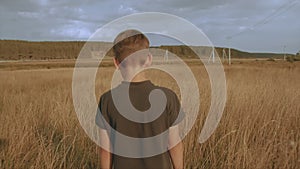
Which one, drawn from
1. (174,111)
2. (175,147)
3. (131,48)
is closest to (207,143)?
(175,147)

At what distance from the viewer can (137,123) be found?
164 centimetres

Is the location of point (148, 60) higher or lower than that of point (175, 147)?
higher

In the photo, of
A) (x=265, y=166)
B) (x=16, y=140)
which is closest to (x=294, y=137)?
(x=265, y=166)

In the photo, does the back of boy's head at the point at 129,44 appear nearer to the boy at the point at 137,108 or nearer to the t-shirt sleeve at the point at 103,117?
the boy at the point at 137,108

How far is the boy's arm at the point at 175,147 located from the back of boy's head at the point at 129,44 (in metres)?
0.47

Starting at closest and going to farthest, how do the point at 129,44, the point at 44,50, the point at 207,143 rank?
the point at 129,44
the point at 207,143
the point at 44,50

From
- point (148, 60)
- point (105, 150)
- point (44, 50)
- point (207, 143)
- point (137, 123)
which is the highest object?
point (44, 50)

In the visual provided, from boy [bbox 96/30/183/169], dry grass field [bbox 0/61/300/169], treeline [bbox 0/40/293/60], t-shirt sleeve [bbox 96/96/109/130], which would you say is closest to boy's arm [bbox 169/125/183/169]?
boy [bbox 96/30/183/169]

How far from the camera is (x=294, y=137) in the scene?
133 inches

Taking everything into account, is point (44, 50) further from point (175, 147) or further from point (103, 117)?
point (175, 147)

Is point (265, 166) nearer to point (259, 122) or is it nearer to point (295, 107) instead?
point (259, 122)

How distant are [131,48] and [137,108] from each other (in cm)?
35

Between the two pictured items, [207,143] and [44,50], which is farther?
[44,50]

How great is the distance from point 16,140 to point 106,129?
190cm
